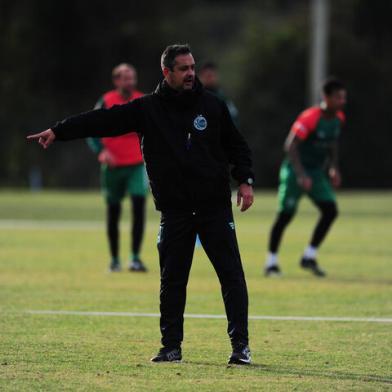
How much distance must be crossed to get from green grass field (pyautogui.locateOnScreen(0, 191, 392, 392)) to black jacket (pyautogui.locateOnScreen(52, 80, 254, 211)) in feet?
3.53

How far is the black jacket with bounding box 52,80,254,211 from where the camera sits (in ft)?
26.0

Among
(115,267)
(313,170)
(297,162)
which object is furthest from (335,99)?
(115,267)

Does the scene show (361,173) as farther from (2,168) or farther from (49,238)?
(49,238)

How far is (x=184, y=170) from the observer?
7941 mm

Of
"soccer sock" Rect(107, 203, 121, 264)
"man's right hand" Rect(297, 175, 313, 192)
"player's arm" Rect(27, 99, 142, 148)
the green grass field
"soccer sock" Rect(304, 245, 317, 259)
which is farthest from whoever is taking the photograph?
"soccer sock" Rect(107, 203, 121, 264)

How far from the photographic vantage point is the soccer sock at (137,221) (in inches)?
583

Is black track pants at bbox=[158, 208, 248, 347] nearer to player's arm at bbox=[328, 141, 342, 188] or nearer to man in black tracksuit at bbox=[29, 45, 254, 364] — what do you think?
man in black tracksuit at bbox=[29, 45, 254, 364]

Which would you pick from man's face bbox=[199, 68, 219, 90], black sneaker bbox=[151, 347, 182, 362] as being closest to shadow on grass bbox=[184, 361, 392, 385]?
black sneaker bbox=[151, 347, 182, 362]

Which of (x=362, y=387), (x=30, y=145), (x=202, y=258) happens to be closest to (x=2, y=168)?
(x=30, y=145)

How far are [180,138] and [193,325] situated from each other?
227 centimetres

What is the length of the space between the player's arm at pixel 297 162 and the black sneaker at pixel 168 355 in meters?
6.34

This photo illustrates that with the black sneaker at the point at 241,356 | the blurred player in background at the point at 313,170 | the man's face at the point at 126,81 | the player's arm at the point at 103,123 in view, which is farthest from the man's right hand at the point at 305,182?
the black sneaker at the point at 241,356

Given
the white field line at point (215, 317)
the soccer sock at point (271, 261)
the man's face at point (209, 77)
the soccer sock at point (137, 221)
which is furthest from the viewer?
the man's face at point (209, 77)

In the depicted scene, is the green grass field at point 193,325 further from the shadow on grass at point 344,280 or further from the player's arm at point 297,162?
the player's arm at point 297,162
